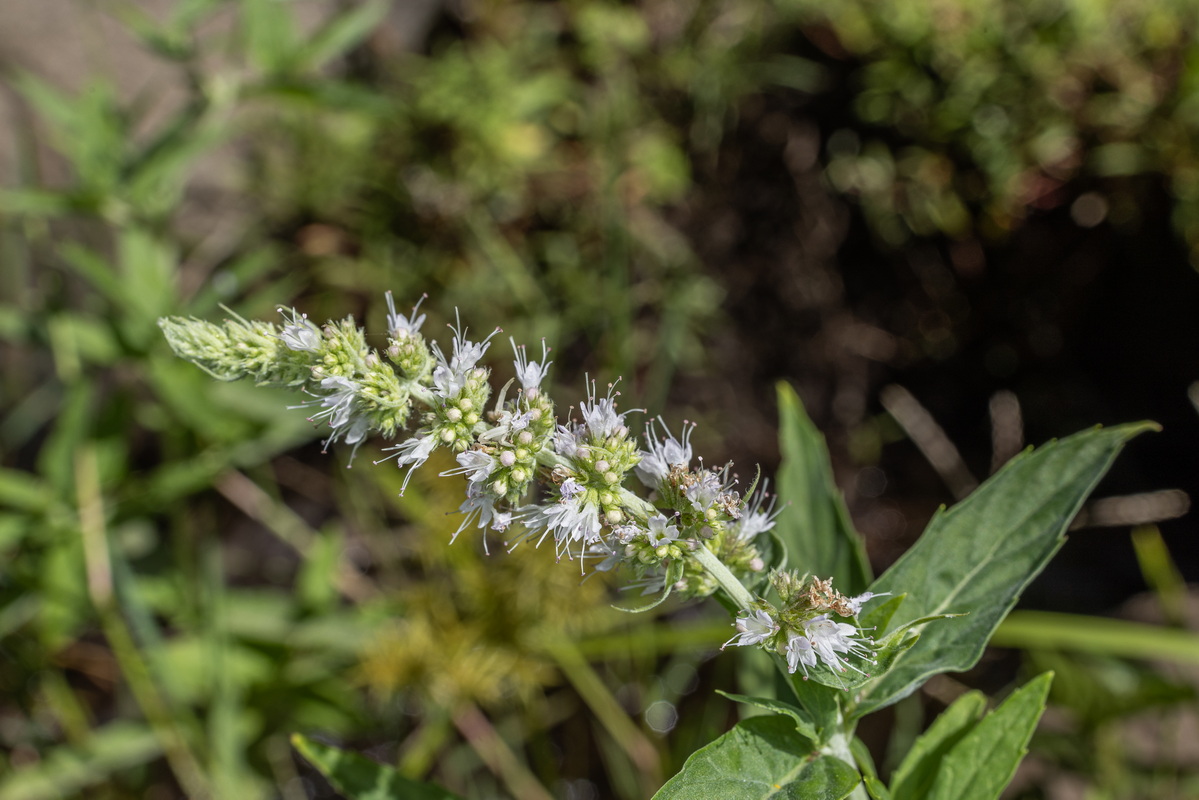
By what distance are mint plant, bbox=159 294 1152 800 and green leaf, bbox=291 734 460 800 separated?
22mm

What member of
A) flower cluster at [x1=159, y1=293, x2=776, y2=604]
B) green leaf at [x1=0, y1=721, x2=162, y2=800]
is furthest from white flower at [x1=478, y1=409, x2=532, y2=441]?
green leaf at [x1=0, y1=721, x2=162, y2=800]

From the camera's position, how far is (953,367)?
3.86 m

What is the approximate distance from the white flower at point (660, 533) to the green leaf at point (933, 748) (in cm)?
80

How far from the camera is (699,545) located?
134cm

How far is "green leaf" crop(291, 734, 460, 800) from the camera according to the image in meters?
1.64

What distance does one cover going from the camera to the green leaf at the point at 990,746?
1.51 m

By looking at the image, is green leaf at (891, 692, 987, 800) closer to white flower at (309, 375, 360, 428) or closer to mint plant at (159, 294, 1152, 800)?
mint plant at (159, 294, 1152, 800)

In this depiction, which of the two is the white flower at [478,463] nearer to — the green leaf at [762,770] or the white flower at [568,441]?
the white flower at [568,441]

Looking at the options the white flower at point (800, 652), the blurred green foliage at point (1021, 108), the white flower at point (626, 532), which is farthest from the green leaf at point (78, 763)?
the blurred green foliage at point (1021, 108)

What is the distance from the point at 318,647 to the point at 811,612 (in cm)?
243

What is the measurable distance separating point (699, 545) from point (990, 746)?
0.75 m

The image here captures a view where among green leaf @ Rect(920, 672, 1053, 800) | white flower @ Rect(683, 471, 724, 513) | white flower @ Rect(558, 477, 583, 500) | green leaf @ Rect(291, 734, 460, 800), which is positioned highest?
white flower @ Rect(558, 477, 583, 500)

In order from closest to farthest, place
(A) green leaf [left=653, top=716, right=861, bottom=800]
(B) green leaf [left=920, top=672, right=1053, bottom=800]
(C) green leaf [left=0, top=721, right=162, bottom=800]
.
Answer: (A) green leaf [left=653, top=716, right=861, bottom=800] → (B) green leaf [left=920, top=672, right=1053, bottom=800] → (C) green leaf [left=0, top=721, right=162, bottom=800]

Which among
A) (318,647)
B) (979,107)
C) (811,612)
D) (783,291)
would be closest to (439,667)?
(318,647)
